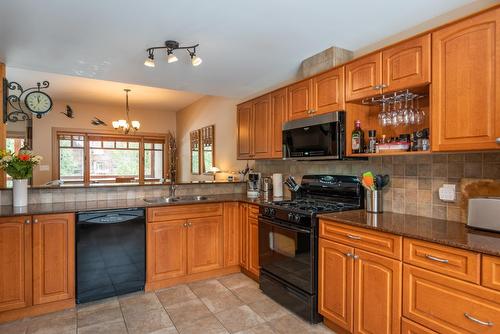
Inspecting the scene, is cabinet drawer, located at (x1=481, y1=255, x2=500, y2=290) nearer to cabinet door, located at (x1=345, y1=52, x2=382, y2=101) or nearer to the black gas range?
the black gas range

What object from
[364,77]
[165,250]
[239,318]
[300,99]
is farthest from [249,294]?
[364,77]

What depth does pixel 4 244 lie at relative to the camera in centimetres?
242

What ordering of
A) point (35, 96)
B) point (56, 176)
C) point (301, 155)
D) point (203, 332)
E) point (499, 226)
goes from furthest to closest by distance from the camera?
point (56, 176), point (35, 96), point (301, 155), point (203, 332), point (499, 226)

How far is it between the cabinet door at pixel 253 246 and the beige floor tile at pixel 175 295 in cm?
69

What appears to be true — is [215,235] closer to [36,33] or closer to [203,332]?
[203,332]

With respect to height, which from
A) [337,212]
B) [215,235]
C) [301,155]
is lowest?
[215,235]

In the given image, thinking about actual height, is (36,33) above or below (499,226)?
above

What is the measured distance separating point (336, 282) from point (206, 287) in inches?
59.1

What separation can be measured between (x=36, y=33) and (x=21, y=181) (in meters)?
1.33

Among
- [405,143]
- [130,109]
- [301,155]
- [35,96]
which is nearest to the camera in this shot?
[405,143]

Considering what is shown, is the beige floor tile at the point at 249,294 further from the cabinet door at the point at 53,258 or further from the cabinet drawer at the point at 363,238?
the cabinet door at the point at 53,258

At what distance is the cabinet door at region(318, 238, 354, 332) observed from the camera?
211 cm

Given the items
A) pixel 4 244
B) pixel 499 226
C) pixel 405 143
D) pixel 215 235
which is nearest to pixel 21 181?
pixel 4 244

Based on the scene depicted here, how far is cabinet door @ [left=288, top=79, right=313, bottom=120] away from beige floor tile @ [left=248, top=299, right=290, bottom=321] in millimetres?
1826
